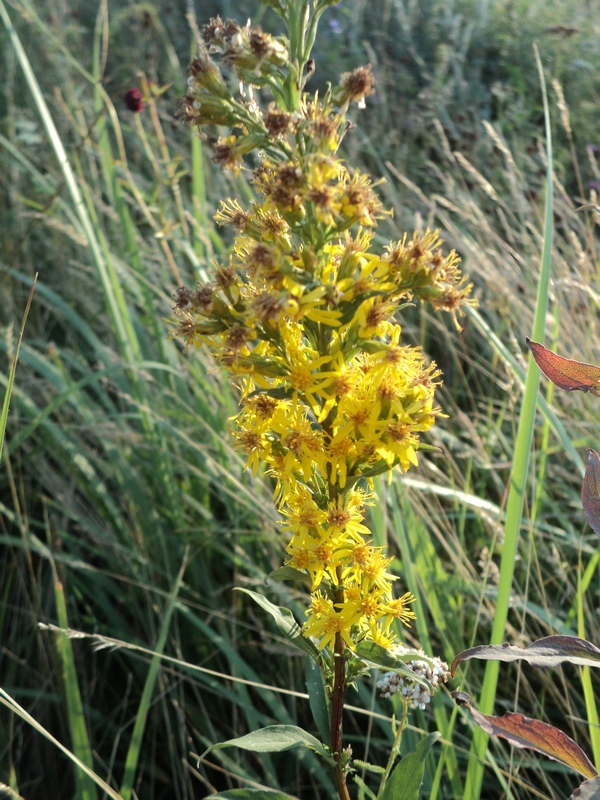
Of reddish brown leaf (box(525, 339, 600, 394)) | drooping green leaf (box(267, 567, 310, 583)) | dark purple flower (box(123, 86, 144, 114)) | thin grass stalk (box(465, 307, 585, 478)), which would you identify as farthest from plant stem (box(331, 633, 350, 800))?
dark purple flower (box(123, 86, 144, 114))

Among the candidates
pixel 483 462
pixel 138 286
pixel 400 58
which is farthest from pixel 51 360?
pixel 400 58

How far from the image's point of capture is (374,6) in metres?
6.21

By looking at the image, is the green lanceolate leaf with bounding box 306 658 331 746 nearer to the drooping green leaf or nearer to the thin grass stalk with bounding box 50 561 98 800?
the drooping green leaf

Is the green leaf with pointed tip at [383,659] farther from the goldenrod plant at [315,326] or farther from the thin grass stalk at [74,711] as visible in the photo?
the thin grass stalk at [74,711]

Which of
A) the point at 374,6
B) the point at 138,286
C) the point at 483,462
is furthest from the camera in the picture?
the point at 374,6

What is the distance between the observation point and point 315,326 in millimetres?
1155

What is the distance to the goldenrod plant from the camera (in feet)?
3.52

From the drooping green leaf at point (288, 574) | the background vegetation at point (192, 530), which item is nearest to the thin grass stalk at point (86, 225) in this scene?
the background vegetation at point (192, 530)

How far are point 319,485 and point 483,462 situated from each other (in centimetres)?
128

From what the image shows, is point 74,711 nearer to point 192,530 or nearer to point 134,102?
point 192,530

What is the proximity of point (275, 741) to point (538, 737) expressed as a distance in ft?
1.28

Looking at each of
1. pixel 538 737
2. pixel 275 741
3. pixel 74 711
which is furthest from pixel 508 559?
pixel 74 711

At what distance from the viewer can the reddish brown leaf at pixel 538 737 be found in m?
1.10

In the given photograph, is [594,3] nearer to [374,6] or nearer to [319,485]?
[374,6]
